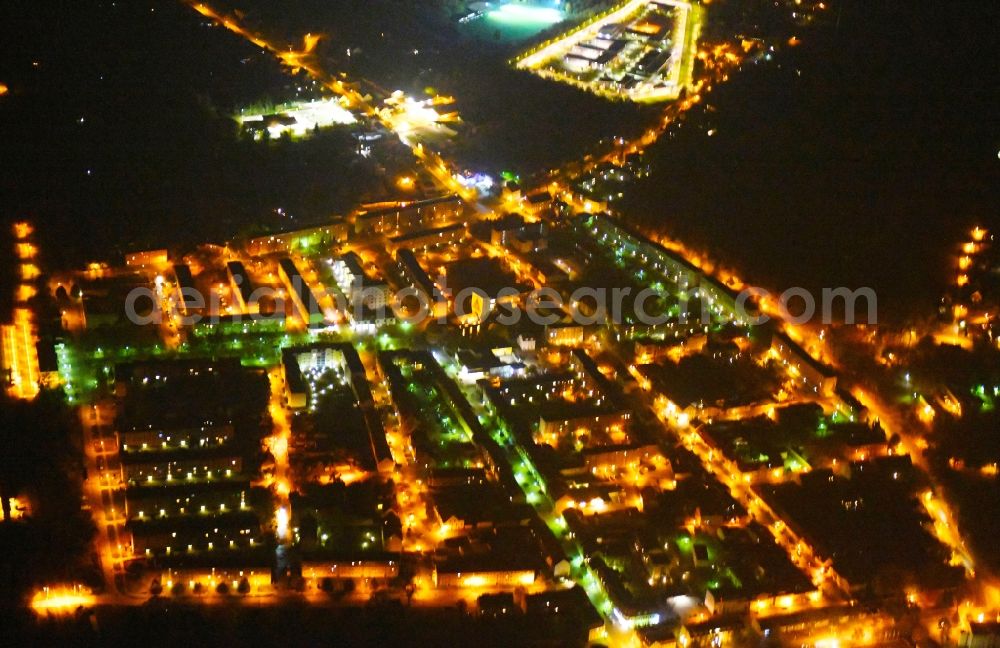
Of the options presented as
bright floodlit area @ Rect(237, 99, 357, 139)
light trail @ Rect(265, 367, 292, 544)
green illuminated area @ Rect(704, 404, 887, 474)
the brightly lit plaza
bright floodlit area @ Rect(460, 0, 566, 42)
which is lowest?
green illuminated area @ Rect(704, 404, 887, 474)

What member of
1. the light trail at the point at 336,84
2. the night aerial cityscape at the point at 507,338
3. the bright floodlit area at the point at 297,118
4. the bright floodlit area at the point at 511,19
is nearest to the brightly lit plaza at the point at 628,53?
the night aerial cityscape at the point at 507,338

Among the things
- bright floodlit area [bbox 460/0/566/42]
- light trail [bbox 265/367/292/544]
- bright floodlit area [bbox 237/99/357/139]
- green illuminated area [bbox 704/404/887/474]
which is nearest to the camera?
light trail [bbox 265/367/292/544]

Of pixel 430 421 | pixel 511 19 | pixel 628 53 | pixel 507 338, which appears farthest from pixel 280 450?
pixel 511 19

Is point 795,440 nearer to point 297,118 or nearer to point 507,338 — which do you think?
point 507,338

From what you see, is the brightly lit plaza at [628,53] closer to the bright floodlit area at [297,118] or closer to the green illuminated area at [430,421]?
the bright floodlit area at [297,118]

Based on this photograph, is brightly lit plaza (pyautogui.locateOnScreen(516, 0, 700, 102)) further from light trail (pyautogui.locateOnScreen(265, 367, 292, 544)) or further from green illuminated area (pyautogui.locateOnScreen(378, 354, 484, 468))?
light trail (pyautogui.locateOnScreen(265, 367, 292, 544))

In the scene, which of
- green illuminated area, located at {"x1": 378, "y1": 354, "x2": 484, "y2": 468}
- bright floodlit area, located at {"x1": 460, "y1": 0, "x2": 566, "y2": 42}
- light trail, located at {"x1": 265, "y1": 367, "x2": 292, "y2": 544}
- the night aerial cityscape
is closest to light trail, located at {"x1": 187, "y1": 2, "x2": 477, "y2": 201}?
the night aerial cityscape

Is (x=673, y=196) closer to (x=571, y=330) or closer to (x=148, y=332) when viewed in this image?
(x=571, y=330)
